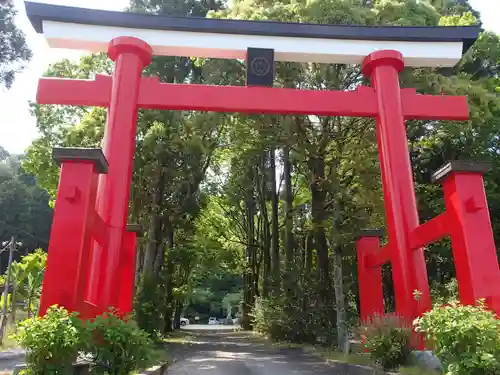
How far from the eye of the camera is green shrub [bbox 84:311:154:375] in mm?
5539

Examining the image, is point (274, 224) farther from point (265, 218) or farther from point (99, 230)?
point (99, 230)

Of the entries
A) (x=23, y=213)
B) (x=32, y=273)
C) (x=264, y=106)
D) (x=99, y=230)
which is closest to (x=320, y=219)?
(x=264, y=106)

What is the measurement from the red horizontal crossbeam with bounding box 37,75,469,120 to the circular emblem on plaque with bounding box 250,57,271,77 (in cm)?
39

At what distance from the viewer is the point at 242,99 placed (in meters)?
8.44

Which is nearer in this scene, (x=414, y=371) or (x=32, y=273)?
(x=414, y=371)

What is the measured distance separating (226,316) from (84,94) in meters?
51.1

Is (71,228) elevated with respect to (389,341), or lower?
elevated

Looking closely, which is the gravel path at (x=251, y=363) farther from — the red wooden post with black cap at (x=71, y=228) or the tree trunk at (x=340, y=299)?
the red wooden post with black cap at (x=71, y=228)

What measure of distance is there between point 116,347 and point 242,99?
4749mm

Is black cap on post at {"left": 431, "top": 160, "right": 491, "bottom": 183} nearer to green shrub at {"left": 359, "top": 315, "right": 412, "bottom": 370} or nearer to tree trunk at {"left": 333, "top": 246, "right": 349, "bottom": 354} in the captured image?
green shrub at {"left": 359, "top": 315, "right": 412, "bottom": 370}

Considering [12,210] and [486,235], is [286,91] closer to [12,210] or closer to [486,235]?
[486,235]

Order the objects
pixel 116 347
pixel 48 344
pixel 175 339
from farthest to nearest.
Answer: pixel 175 339 → pixel 116 347 → pixel 48 344

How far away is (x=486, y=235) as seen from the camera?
21.0 ft

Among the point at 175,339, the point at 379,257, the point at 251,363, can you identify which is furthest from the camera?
the point at 175,339
